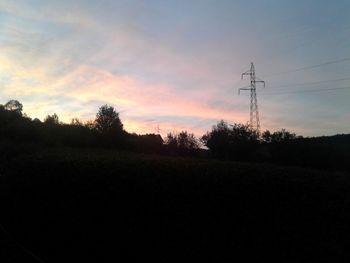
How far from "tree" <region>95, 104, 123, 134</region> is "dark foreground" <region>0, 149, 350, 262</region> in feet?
171

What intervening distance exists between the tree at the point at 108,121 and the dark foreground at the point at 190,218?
52.2 meters

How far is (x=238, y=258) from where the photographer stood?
10.6 metres

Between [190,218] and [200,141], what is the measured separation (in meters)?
49.5

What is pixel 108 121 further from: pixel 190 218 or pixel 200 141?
pixel 190 218

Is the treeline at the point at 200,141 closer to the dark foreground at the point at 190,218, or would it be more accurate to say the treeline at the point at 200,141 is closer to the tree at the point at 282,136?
the tree at the point at 282,136

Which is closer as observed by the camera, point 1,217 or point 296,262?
point 296,262

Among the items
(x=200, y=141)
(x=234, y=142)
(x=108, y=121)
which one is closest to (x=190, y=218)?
(x=234, y=142)

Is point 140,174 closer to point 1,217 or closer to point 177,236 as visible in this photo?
point 177,236

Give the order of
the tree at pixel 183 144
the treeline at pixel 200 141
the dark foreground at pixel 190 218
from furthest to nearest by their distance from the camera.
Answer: the tree at pixel 183 144, the treeline at pixel 200 141, the dark foreground at pixel 190 218

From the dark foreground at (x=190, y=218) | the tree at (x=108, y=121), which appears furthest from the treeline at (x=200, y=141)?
the dark foreground at (x=190, y=218)

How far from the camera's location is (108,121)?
72188mm

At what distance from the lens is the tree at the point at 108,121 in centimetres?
6969

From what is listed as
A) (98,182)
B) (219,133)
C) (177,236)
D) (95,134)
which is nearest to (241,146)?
(219,133)

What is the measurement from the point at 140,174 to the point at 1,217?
10102 mm
